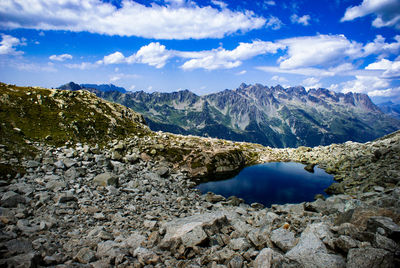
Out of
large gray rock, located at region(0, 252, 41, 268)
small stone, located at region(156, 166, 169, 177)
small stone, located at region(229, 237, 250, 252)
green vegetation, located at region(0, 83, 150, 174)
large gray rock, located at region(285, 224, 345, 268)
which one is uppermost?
green vegetation, located at region(0, 83, 150, 174)

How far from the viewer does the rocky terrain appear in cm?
1218

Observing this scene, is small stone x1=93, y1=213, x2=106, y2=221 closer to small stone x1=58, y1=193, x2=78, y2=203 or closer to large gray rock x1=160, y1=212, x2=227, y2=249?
small stone x1=58, y1=193, x2=78, y2=203

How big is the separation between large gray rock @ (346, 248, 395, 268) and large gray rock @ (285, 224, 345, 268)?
73cm

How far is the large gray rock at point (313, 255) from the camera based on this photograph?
436 inches

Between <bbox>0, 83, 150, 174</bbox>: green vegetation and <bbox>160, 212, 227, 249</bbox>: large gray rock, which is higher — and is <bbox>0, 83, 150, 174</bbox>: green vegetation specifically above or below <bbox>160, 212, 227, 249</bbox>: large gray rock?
above

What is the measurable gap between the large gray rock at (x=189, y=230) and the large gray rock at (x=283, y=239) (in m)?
→ 4.91

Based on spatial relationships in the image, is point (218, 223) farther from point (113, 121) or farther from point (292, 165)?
point (292, 165)

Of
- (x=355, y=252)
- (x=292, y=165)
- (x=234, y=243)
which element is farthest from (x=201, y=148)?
(x=355, y=252)

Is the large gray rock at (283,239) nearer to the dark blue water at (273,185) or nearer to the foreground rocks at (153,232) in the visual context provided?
the foreground rocks at (153,232)

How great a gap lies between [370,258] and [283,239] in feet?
18.0

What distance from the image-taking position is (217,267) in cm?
1268

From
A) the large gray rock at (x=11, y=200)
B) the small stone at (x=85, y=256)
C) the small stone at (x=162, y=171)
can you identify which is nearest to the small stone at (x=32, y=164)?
the large gray rock at (x=11, y=200)

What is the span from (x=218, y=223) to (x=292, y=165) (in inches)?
2678

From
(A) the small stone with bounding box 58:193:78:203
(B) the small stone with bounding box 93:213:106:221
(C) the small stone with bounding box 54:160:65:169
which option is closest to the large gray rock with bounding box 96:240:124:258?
(B) the small stone with bounding box 93:213:106:221
